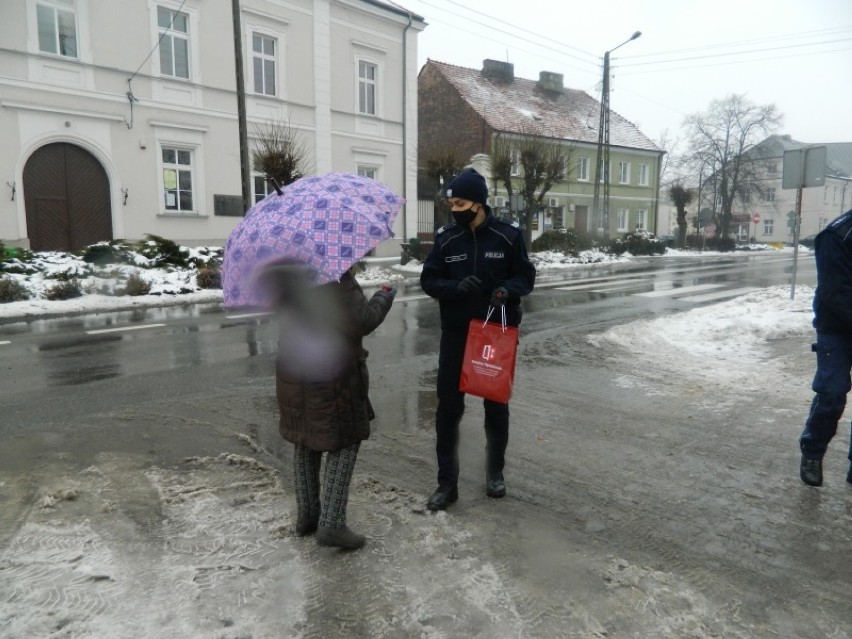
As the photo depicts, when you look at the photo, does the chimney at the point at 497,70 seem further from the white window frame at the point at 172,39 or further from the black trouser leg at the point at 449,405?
the black trouser leg at the point at 449,405

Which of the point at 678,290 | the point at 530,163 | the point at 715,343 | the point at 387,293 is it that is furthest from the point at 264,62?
the point at 387,293

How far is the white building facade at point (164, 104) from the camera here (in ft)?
54.1

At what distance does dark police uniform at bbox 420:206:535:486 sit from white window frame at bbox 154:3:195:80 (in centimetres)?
1827

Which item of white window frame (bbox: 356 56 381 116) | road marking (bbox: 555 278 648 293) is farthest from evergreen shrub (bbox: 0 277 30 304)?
white window frame (bbox: 356 56 381 116)

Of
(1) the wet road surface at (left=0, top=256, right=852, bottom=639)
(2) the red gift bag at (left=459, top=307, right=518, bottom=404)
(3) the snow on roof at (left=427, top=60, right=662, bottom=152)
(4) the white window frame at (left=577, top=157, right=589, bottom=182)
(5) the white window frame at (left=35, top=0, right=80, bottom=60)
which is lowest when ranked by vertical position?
(1) the wet road surface at (left=0, top=256, right=852, bottom=639)

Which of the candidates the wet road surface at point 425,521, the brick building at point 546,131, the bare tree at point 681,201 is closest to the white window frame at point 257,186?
the brick building at point 546,131

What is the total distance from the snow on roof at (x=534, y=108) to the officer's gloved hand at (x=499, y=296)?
3101 centimetres

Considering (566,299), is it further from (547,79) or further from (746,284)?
(547,79)

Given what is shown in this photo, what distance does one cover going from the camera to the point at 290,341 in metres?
2.88

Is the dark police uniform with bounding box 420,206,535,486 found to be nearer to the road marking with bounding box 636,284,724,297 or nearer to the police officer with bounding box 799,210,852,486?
the police officer with bounding box 799,210,852,486

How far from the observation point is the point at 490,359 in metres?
3.39

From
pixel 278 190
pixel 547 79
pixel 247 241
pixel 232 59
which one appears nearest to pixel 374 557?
pixel 247 241

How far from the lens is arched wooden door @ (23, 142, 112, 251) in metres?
17.0

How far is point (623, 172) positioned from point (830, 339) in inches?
1632
